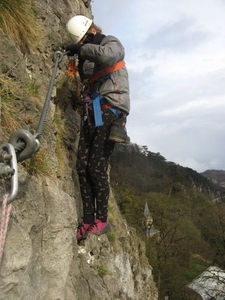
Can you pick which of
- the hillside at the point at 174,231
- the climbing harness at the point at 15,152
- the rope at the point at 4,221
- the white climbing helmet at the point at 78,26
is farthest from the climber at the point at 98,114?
the hillside at the point at 174,231

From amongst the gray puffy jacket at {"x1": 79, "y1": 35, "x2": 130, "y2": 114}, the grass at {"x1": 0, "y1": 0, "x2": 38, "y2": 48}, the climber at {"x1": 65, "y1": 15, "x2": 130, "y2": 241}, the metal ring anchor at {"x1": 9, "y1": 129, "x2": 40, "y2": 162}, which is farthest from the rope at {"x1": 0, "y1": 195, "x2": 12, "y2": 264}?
the grass at {"x1": 0, "y1": 0, "x2": 38, "y2": 48}

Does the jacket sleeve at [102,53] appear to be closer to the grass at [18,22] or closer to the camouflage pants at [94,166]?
the camouflage pants at [94,166]

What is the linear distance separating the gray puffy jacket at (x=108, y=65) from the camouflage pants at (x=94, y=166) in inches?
8.7

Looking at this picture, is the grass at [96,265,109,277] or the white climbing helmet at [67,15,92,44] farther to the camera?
the grass at [96,265,109,277]

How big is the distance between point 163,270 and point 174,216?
12.9m

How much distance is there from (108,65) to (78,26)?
0.65m

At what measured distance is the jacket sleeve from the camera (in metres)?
4.42

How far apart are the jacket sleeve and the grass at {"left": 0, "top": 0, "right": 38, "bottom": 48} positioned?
0.96 metres

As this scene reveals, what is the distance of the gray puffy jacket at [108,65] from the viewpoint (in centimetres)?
445

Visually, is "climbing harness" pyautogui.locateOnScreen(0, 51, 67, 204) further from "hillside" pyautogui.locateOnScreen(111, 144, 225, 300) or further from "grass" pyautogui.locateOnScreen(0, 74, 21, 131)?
"hillside" pyautogui.locateOnScreen(111, 144, 225, 300)

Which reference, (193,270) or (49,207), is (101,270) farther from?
(193,270)

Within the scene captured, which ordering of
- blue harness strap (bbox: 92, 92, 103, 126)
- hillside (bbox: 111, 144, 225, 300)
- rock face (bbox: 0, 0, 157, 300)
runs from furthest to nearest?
1. hillside (bbox: 111, 144, 225, 300)
2. blue harness strap (bbox: 92, 92, 103, 126)
3. rock face (bbox: 0, 0, 157, 300)

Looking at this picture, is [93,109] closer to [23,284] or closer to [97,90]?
[97,90]

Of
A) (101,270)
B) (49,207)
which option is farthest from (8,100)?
(101,270)
